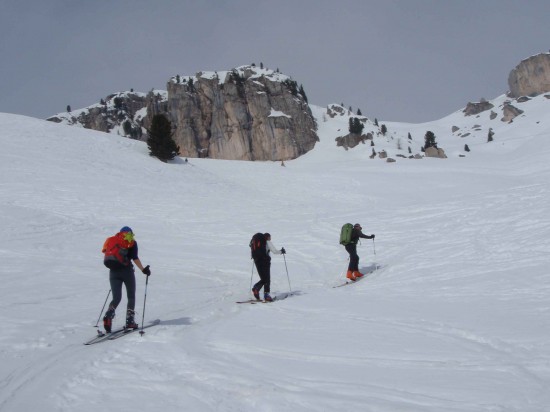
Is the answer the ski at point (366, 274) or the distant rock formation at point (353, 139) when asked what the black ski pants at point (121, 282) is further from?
the distant rock formation at point (353, 139)

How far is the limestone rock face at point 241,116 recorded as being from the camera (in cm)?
10238

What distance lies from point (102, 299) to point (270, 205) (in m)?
A: 20.0

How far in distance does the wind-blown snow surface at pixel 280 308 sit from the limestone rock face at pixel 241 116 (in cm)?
7489

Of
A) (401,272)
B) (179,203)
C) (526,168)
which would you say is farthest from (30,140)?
(526,168)

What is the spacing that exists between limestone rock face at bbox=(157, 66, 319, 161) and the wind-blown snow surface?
246ft

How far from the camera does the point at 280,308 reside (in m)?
9.34

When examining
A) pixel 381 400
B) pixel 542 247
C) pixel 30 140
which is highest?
pixel 30 140

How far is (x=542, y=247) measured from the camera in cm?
1195

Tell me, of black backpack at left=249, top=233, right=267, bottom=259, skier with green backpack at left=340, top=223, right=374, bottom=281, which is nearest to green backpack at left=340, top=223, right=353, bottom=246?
skier with green backpack at left=340, top=223, right=374, bottom=281

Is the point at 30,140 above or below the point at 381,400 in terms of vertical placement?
above

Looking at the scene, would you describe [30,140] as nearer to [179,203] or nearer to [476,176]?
[179,203]

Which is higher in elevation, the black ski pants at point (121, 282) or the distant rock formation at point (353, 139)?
the distant rock formation at point (353, 139)

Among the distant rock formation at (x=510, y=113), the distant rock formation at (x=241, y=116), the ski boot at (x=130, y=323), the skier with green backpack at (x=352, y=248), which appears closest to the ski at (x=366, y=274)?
the skier with green backpack at (x=352, y=248)

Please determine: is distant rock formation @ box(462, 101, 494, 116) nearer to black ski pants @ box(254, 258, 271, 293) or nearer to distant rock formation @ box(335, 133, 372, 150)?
distant rock formation @ box(335, 133, 372, 150)
